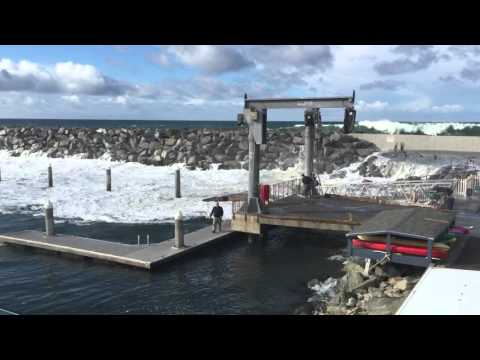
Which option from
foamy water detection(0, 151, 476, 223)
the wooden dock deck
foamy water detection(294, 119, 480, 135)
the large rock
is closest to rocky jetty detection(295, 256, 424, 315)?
the large rock

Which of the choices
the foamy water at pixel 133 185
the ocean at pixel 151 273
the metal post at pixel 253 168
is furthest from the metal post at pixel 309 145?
the foamy water at pixel 133 185

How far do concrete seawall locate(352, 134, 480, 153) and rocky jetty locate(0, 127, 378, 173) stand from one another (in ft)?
6.30

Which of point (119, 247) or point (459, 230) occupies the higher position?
point (459, 230)

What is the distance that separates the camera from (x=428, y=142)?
4644cm

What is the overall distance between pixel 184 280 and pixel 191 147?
34788mm

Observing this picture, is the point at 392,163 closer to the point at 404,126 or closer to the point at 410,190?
the point at 410,190

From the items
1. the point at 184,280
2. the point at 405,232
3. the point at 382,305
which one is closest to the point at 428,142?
the point at 405,232

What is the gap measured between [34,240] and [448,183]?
2116cm

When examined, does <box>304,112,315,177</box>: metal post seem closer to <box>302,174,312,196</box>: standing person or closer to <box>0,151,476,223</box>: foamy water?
<box>302,174,312,196</box>: standing person

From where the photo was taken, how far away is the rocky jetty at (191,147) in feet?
145

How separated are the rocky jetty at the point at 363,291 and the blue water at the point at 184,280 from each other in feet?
1.93

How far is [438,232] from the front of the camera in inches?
508

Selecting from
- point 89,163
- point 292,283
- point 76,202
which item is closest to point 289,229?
point 292,283

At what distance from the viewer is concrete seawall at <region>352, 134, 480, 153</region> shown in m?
45.0
